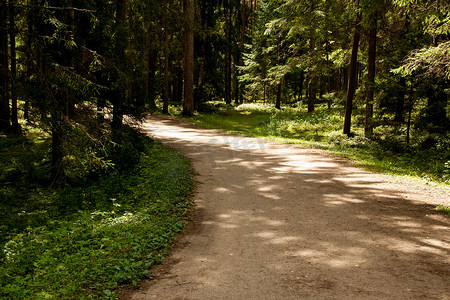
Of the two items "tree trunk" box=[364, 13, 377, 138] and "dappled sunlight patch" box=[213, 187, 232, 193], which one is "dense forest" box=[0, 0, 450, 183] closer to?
"tree trunk" box=[364, 13, 377, 138]

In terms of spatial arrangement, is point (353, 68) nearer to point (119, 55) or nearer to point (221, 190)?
point (221, 190)

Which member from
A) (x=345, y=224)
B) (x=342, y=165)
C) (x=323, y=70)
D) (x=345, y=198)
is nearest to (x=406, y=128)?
(x=323, y=70)

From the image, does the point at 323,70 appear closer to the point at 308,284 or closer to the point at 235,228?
the point at 235,228

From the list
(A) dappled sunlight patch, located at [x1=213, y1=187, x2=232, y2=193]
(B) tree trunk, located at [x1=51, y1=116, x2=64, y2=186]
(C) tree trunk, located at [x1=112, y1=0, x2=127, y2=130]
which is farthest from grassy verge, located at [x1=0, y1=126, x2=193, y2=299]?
(C) tree trunk, located at [x1=112, y1=0, x2=127, y2=130]

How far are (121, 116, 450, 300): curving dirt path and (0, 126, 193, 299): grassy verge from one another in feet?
1.56

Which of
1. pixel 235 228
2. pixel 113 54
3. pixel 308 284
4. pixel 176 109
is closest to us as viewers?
pixel 308 284

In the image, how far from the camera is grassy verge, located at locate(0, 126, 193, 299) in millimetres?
4277

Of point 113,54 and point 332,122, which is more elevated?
point 113,54

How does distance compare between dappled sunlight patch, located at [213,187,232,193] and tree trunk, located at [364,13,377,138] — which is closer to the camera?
dappled sunlight patch, located at [213,187,232,193]

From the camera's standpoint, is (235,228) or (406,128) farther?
(406,128)

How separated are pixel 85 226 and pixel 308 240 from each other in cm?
441

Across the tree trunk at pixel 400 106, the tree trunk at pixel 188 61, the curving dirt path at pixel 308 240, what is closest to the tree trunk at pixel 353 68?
the tree trunk at pixel 400 106

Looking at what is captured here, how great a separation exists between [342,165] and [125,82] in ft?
26.6

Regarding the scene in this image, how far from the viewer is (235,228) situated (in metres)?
6.40
